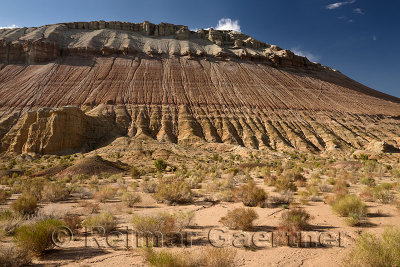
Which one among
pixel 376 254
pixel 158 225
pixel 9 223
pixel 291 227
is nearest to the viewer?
pixel 376 254

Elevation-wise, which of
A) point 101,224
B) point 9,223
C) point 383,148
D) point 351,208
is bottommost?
point 101,224

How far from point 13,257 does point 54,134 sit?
119 ft

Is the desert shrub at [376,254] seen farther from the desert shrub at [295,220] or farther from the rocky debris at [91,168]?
the rocky debris at [91,168]

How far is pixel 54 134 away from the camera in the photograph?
36.3 metres

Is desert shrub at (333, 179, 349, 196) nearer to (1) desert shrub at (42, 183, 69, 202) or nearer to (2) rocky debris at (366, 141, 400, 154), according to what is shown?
(1) desert shrub at (42, 183, 69, 202)

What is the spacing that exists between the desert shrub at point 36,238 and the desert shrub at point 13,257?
0.76 feet

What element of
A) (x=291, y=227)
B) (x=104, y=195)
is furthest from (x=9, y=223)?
(x=291, y=227)

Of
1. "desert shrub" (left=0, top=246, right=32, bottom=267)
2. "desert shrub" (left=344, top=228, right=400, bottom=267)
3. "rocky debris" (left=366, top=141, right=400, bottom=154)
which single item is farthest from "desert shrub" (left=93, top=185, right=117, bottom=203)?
"rocky debris" (left=366, top=141, right=400, bottom=154)

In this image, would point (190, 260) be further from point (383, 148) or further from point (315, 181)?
point (383, 148)

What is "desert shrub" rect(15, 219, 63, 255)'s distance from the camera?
543cm

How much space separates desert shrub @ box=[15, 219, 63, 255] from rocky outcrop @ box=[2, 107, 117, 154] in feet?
111

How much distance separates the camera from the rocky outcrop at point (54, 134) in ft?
118

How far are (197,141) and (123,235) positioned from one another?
34676mm

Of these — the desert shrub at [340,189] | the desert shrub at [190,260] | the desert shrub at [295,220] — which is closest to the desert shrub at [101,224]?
the desert shrub at [190,260]
